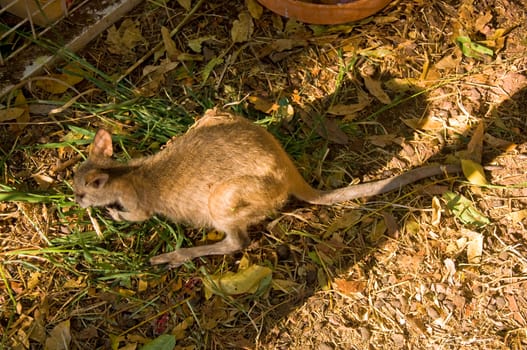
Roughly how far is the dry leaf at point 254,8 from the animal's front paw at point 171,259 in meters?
2.22

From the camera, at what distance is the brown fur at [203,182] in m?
3.62

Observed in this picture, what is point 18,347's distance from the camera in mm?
3629

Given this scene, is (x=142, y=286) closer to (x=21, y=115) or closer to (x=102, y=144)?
(x=102, y=144)

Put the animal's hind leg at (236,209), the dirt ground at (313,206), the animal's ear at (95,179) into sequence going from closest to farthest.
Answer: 1. the animal's ear at (95,179)
2. the animal's hind leg at (236,209)
3. the dirt ground at (313,206)

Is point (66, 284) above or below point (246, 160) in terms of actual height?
below

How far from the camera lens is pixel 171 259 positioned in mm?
3895

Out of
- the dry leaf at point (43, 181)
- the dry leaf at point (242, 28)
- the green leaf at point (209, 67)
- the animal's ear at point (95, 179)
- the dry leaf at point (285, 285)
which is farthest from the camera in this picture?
the dry leaf at point (242, 28)

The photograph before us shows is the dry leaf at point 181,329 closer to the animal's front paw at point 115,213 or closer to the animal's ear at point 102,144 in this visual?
the animal's front paw at point 115,213

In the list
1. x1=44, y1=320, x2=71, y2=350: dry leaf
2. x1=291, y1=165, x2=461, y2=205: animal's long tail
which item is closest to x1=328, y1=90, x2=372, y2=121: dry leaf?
x1=291, y1=165, x2=461, y2=205: animal's long tail

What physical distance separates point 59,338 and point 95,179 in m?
1.05

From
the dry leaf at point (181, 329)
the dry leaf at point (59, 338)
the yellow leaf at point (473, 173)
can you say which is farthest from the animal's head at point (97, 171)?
the yellow leaf at point (473, 173)

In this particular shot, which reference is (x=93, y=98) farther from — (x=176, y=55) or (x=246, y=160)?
(x=246, y=160)

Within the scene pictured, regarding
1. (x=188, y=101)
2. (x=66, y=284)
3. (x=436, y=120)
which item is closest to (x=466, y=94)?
(x=436, y=120)

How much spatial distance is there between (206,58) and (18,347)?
8.43ft
